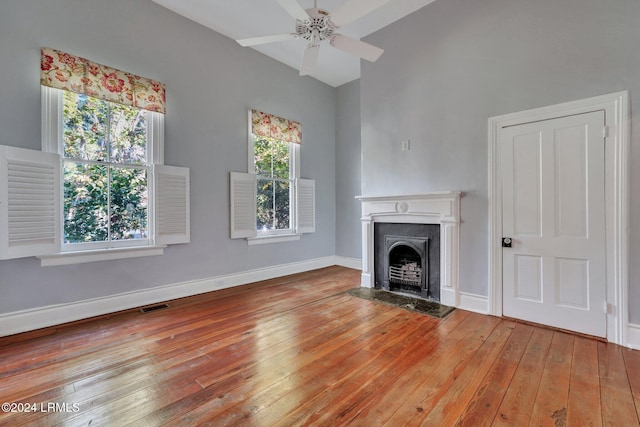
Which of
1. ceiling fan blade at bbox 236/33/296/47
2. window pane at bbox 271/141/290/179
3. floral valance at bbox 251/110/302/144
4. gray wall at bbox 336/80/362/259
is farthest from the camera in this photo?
gray wall at bbox 336/80/362/259

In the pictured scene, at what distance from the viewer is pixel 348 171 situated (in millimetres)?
5441

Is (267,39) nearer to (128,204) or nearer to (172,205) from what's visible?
(172,205)

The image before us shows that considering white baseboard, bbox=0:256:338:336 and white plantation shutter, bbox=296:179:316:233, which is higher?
white plantation shutter, bbox=296:179:316:233

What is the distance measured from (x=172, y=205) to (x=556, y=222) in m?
4.16

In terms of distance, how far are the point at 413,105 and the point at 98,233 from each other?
13.2ft

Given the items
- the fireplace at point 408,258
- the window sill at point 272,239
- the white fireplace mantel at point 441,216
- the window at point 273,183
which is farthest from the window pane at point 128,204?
the fireplace at point 408,258

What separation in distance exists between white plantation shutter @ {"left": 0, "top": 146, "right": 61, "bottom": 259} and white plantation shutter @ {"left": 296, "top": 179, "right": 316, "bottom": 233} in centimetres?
313

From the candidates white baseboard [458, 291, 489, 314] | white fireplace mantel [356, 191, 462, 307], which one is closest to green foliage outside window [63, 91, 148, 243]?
white fireplace mantel [356, 191, 462, 307]

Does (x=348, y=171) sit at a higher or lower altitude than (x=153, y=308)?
higher

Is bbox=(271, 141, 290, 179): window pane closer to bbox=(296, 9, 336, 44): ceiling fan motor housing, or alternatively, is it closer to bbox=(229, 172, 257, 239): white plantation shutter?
bbox=(229, 172, 257, 239): white plantation shutter

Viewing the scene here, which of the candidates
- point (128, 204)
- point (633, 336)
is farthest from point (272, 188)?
point (633, 336)

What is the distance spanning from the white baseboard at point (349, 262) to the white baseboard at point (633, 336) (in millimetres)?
3450

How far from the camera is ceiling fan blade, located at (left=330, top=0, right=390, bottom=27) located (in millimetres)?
2180

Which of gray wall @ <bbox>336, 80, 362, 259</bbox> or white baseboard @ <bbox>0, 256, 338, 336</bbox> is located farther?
gray wall @ <bbox>336, 80, 362, 259</bbox>
